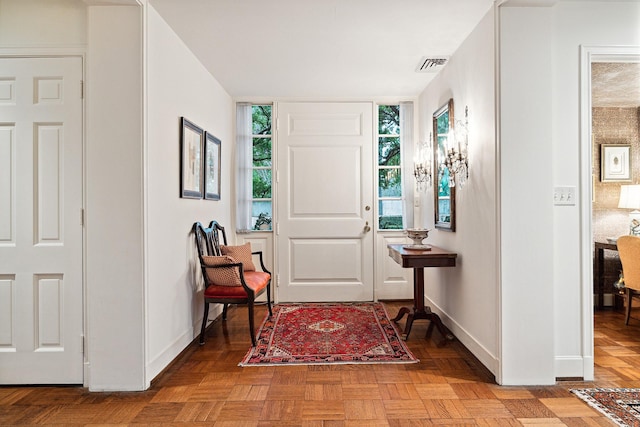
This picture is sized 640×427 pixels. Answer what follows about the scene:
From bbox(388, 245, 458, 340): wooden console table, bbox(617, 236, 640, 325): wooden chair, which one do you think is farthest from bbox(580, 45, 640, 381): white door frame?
bbox(617, 236, 640, 325): wooden chair

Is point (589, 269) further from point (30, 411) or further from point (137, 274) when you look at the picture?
point (30, 411)

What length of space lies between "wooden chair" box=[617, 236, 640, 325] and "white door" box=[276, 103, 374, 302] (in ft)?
8.09

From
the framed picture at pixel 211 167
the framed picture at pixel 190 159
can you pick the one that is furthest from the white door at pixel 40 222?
the framed picture at pixel 211 167

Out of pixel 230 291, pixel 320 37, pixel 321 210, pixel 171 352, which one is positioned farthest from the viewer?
pixel 321 210

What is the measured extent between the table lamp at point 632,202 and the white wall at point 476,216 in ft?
7.09

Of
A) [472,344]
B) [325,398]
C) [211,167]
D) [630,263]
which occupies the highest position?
[211,167]

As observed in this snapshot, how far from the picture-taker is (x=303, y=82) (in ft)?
14.2

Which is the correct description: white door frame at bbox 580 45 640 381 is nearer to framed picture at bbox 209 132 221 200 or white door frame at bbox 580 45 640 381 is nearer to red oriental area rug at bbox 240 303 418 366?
red oriental area rug at bbox 240 303 418 366

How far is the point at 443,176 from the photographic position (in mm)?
3818

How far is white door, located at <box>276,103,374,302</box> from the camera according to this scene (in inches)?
194

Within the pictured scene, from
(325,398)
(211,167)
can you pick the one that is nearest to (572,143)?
(325,398)

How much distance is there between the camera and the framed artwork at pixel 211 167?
3.87 metres

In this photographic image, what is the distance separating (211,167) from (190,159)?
0.60 meters

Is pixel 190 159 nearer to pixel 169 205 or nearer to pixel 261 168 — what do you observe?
pixel 169 205
